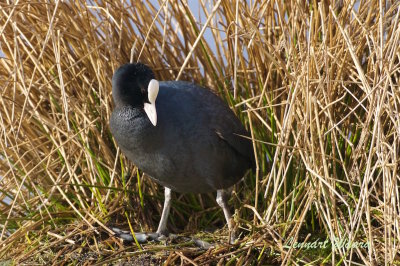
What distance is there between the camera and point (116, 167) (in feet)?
11.7

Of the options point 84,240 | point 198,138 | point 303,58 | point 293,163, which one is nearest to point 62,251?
point 84,240

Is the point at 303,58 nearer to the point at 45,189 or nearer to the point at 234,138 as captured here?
the point at 234,138

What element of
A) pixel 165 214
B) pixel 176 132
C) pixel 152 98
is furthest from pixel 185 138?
pixel 165 214

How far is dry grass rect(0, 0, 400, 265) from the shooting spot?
302 centimetres

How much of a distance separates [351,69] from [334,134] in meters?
0.32

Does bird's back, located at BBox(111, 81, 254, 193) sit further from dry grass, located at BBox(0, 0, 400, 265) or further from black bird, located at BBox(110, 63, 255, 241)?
dry grass, located at BBox(0, 0, 400, 265)

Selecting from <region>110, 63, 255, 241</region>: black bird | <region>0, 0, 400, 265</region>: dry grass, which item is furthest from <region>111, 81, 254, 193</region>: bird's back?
<region>0, 0, 400, 265</region>: dry grass

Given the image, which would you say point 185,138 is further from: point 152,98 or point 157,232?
point 157,232

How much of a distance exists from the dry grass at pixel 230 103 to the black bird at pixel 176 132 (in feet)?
0.43

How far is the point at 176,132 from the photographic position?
3.19 m

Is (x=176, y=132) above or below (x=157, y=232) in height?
above

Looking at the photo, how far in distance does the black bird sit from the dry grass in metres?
0.13

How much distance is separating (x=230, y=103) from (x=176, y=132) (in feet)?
1.64

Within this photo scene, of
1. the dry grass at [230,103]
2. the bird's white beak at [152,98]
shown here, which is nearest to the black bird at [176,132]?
the bird's white beak at [152,98]
